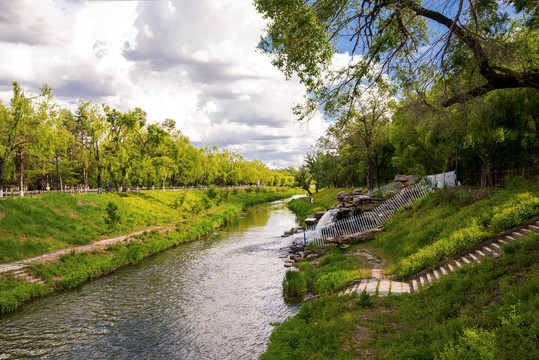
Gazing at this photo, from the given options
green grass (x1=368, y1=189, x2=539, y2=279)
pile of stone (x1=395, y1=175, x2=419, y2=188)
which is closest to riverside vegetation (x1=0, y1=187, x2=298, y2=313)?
green grass (x1=368, y1=189, x2=539, y2=279)

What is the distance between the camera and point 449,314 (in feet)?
25.9

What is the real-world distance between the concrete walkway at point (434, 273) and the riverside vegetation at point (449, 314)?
0.43 meters

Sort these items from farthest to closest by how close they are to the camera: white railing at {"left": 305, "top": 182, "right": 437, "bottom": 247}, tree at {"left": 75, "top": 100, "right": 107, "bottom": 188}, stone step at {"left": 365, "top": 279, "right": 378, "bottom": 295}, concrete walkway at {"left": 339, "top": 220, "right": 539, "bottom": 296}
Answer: tree at {"left": 75, "top": 100, "right": 107, "bottom": 188} < white railing at {"left": 305, "top": 182, "right": 437, "bottom": 247} < stone step at {"left": 365, "top": 279, "right": 378, "bottom": 295} < concrete walkway at {"left": 339, "top": 220, "right": 539, "bottom": 296}

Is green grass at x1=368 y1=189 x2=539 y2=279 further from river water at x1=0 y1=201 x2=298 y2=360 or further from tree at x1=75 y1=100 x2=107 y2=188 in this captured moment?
tree at x1=75 y1=100 x2=107 y2=188

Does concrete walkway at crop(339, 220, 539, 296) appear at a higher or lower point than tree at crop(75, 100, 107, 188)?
lower

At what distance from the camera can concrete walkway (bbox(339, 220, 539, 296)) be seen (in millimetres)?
10566

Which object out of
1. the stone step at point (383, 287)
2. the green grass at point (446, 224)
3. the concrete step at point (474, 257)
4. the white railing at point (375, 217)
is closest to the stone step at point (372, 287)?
the stone step at point (383, 287)

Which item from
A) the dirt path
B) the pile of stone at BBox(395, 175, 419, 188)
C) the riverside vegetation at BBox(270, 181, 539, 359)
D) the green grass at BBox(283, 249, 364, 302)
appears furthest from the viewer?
the pile of stone at BBox(395, 175, 419, 188)

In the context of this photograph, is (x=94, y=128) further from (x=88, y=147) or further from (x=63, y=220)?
(x=63, y=220)

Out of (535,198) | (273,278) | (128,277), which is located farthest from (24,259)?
(535,198)

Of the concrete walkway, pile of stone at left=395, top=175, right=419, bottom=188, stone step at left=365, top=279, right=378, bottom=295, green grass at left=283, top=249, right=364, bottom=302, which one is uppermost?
pile of stone at left=395, top=175, right=419, bottom=188

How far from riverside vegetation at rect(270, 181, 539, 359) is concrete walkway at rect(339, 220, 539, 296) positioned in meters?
0.43

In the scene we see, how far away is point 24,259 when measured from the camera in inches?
704

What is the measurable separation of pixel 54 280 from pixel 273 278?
39.9 ft
